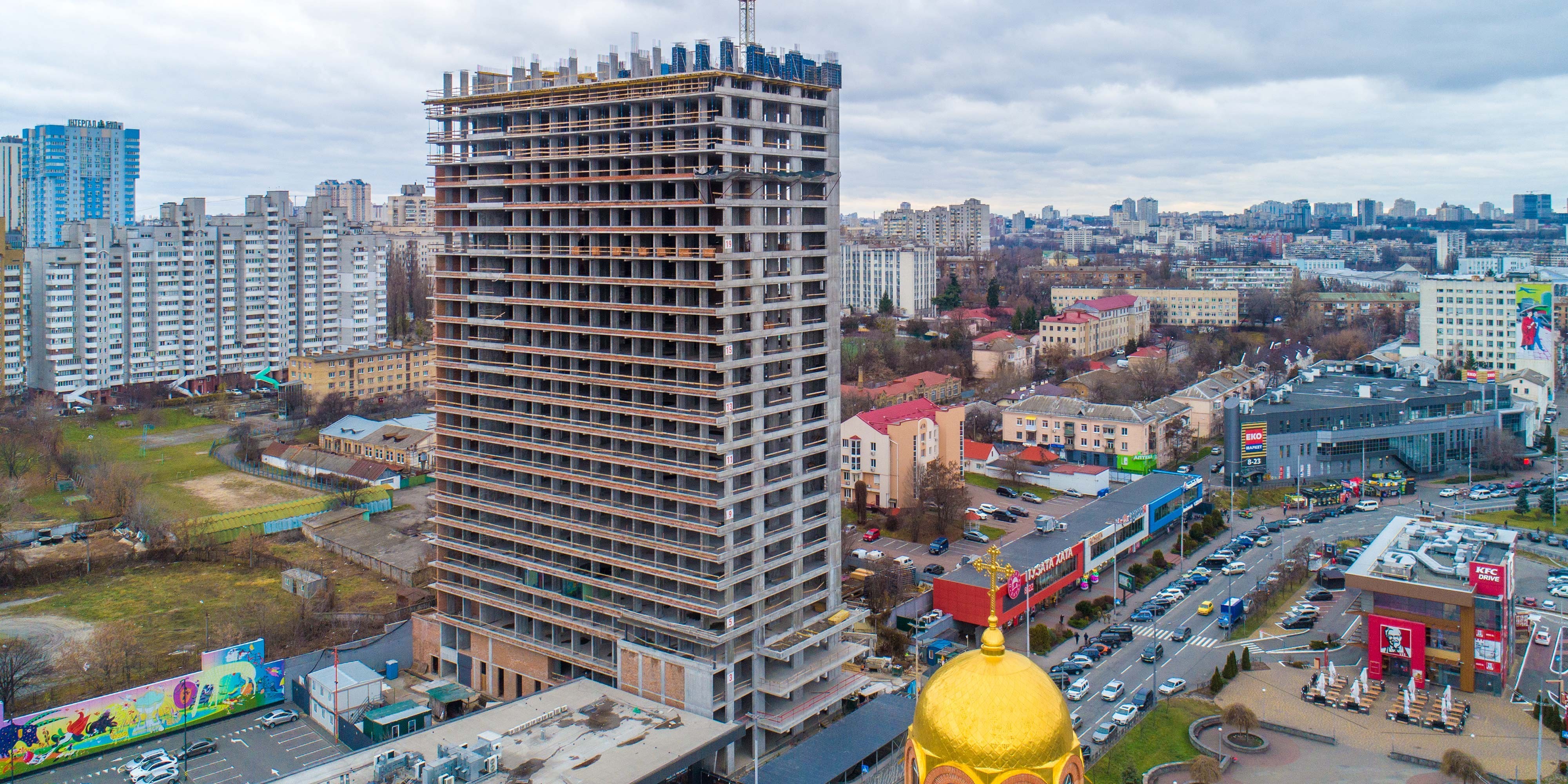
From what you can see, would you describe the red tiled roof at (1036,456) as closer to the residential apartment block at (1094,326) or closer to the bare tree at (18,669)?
the residential apartment block at (1094,326)

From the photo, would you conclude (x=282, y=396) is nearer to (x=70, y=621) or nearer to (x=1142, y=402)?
(x=70, y=621)

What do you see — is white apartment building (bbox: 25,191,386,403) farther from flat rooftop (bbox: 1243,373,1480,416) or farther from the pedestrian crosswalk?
the pedestrian crosswalk

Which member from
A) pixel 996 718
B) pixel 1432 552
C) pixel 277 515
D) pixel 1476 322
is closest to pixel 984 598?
pixel 1432 552

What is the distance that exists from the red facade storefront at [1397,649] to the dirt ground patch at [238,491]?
5429 centimetres

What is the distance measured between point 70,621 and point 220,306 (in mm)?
55722

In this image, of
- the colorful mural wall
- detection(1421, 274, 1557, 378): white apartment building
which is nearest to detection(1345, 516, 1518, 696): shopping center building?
the colorful mural wall

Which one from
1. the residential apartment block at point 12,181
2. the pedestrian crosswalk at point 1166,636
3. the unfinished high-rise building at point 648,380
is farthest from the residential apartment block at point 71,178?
the pedestrian crosswalk at point 1166,636

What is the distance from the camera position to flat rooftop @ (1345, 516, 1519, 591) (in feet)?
130

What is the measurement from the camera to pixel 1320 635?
43.9 meters

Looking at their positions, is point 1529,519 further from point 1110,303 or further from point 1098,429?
point 1110,303

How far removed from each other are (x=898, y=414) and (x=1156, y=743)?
30.4 m

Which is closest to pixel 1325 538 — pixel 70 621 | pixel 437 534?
pixel 437 534

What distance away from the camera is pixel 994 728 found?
16016mm

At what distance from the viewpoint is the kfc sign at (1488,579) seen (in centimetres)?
3794
